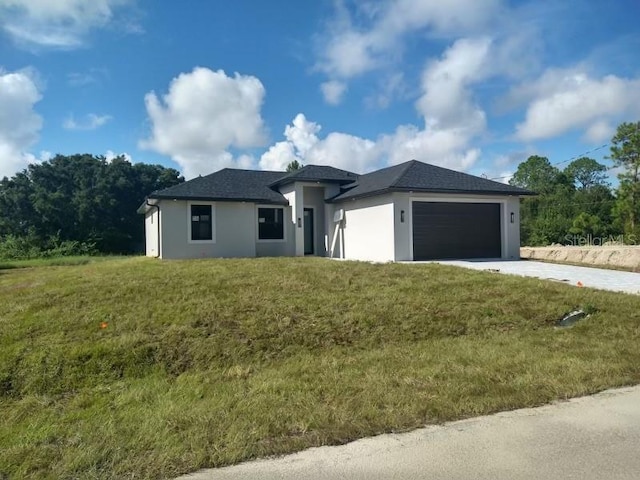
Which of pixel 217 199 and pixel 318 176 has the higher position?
pixel 318 176

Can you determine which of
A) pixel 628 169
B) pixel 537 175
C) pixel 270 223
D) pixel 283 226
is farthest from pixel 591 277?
pixel 537 175

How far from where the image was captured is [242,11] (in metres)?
10.8

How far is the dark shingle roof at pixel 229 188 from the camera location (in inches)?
695

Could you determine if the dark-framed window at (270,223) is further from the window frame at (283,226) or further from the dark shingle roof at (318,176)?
the dark shingle roof at (318,176)

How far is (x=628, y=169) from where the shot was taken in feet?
118

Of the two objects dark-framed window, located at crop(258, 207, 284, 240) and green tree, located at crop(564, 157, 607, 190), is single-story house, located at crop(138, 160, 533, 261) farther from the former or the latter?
green tree, located at crop(564, 157, 607, 190)

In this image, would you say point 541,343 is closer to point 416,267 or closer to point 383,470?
point 383,470

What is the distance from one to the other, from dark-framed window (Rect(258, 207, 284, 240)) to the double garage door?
226 inches

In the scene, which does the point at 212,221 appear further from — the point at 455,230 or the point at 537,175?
the point at 537,175

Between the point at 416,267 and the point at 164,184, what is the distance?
116 ft

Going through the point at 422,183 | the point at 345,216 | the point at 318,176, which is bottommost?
the point at 345,216

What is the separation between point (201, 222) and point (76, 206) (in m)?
22.6

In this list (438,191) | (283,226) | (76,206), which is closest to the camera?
(438,191)

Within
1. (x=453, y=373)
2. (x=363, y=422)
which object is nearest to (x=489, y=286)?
(x=453, y=373)
